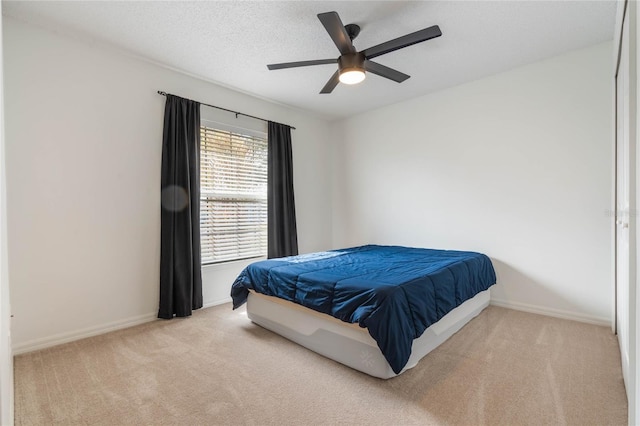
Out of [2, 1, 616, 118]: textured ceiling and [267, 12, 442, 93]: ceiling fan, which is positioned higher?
[2, 1, 616, 118]: textured ceiling

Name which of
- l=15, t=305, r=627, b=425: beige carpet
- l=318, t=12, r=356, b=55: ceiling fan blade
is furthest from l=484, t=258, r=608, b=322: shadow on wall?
l=318, t=12, r=356, b=55: ceiling fan blade

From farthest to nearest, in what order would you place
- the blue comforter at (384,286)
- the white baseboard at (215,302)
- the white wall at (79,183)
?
the white baseboard at (215,302) < the white wall at (79,183) < the blue comforter at (384,286)

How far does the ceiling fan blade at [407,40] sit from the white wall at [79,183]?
85.9 inches

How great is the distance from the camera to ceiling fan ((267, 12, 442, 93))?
2.04m

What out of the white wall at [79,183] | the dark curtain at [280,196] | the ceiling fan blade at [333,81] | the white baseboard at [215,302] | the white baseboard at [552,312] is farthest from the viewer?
the dark curtain at [280,196]

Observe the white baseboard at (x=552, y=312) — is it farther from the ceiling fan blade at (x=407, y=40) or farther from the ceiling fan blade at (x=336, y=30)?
the ceiling fan blade at (x=336, y=30)

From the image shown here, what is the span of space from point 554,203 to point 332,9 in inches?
111

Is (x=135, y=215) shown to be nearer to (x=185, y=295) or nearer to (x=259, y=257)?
(x=185, y=295)

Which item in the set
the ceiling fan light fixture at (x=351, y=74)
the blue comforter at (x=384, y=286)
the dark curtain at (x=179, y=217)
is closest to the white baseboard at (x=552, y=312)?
the blue comforter at (x=384, y=286)

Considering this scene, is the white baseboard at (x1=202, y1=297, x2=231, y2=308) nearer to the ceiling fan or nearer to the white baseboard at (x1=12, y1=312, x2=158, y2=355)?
the white baseboard at (x1=12, y1=312, x2=158, y2=355)

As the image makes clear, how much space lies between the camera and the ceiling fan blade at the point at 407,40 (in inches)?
80.2

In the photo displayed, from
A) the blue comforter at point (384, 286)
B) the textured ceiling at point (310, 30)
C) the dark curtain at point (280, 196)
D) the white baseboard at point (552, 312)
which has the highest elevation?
the textured ceiling at point (310, 30)

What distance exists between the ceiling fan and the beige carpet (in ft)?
7.27

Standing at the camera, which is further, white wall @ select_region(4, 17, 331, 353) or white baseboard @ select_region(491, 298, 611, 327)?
white baseboard @ select_region(491, 298, 611, 327)
